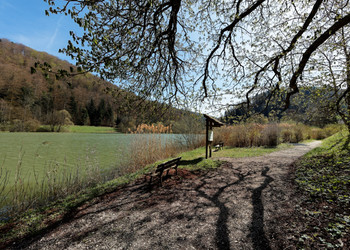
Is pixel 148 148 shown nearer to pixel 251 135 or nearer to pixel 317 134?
pixel 251 135

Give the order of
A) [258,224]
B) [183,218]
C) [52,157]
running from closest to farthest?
[258,224] → [183,218] → [52,157]

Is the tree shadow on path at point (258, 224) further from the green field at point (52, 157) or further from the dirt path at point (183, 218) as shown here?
the green field at point (52, 157)

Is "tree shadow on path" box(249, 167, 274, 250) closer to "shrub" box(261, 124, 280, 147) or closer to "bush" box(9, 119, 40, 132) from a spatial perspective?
"shrub" box(261, 124, 280, 147)

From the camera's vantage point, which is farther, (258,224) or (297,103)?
(297,103)

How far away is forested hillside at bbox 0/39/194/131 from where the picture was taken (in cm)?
522

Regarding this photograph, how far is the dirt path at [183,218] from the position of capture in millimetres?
2279

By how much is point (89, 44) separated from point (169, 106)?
9.44 ft

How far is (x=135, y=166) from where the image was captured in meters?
7.79

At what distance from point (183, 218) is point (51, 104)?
7693 cm

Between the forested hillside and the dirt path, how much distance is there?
2462mm

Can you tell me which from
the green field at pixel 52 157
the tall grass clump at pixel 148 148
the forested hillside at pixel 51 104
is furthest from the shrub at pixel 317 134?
the green field at pixel 52 157

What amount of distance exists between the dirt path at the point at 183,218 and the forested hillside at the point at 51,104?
2.46 m

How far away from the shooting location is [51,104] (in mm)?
61875

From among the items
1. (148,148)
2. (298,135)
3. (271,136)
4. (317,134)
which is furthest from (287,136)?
(148,148)
